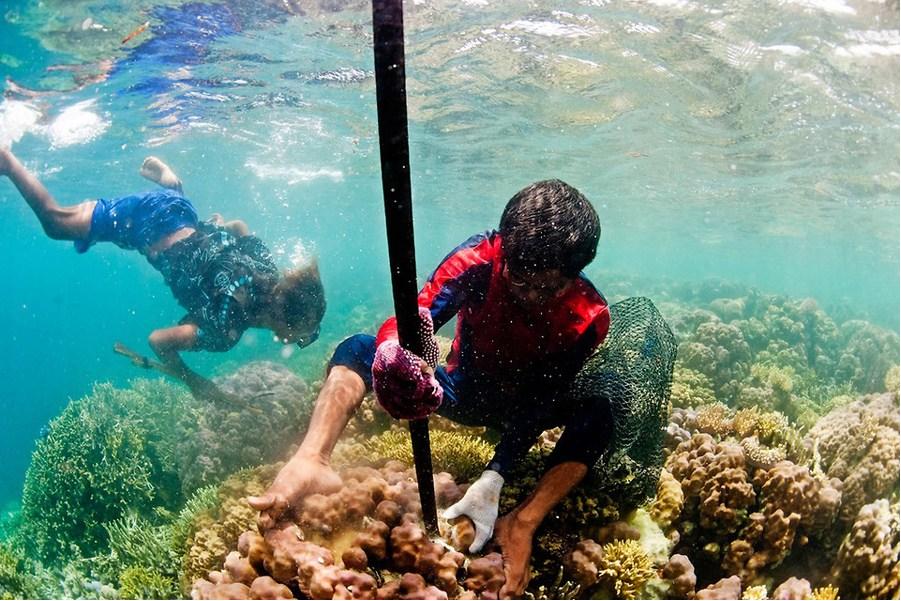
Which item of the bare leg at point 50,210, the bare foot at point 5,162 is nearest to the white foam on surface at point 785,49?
the bare leg at point 50,210

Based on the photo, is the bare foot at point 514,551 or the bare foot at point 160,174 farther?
the bare foot at point 160,174

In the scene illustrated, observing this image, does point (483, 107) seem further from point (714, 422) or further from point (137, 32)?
point (714, 422)

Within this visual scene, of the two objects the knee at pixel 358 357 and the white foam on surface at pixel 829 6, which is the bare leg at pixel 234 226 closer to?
the knee at pixel 358 357

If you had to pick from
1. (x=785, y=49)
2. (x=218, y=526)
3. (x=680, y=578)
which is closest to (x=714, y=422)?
(x=680, y=578)

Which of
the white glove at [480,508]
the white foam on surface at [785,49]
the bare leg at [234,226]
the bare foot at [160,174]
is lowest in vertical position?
the bare leg at [234,226]

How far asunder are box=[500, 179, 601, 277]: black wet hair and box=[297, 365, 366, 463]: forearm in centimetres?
140

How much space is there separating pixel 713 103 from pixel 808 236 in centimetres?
3419

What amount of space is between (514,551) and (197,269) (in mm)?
6687

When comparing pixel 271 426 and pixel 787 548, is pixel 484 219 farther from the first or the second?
pixel 787 548

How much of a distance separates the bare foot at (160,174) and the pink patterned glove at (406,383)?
30.0 ft

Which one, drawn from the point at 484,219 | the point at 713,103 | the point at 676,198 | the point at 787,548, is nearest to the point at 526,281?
the point at 787,548

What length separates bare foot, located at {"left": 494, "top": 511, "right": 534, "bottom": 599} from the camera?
109 inches

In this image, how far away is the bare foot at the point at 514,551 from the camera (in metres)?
2.77

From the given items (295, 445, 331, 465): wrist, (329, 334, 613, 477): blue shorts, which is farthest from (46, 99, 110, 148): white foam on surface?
(295, 445, 331, 465): wrist
